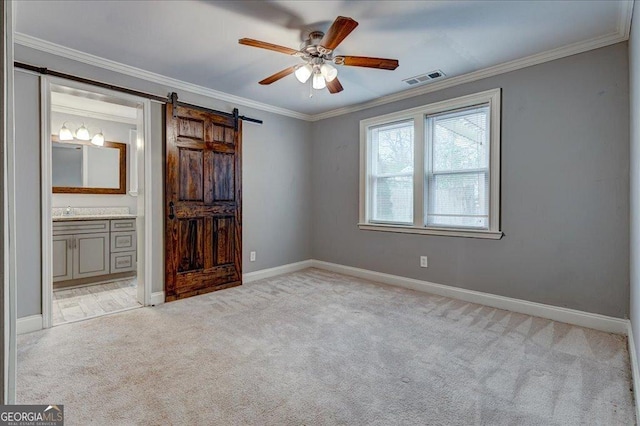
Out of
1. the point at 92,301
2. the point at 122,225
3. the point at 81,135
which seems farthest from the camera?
the point at 81,135

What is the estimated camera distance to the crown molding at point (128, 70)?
2680 millimetres

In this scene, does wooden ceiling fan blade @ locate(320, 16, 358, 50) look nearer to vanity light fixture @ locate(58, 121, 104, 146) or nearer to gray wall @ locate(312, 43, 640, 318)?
gray wall @ locate(312, 43, 640, 318)

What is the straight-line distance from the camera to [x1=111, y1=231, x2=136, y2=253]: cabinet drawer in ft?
14.4

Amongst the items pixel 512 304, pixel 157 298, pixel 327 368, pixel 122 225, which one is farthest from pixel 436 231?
pixel 122 225

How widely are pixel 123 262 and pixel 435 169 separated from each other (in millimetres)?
A: 4381

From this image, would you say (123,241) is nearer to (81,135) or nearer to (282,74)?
(81,135)

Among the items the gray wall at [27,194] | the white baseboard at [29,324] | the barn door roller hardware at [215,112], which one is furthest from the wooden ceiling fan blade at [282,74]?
the white baseboard at [29,324]

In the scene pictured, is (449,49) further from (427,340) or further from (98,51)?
(98,51)

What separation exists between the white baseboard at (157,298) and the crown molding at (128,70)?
7.51 feet

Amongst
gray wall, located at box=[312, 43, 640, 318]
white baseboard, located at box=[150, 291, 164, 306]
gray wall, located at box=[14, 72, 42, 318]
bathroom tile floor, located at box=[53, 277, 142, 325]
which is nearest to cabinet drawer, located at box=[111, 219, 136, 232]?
bathroom tile floor, located at box=[53, 277, 142, 325]

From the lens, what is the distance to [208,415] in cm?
166

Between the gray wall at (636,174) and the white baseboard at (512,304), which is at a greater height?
the gray wall at (636,174)

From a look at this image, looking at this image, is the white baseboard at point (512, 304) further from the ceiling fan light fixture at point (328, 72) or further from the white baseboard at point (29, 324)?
the white baseboard at point (29, 324)

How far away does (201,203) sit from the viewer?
382 cm
